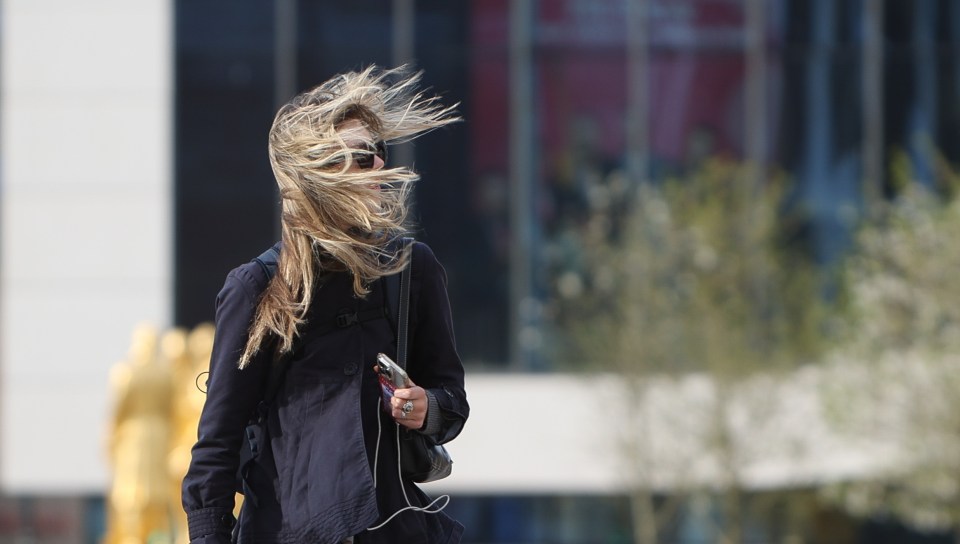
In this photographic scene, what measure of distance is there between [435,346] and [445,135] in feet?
55.1

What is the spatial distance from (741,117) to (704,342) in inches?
135

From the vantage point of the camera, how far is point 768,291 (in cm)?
1972

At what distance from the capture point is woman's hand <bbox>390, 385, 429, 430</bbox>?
121 inches

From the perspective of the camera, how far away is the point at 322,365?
315cm

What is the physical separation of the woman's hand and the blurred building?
55.4 feet

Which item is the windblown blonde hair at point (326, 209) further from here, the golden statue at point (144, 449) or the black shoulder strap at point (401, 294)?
the golden statue at point (144, 449)

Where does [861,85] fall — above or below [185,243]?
above

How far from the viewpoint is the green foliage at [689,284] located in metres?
18.6

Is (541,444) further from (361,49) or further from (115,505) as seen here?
(115,505)

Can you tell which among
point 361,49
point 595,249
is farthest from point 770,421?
point 361,49

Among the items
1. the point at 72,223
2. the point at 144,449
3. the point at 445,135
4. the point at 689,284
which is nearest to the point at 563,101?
the point at 445,135

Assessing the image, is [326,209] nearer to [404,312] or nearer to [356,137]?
[356,137]

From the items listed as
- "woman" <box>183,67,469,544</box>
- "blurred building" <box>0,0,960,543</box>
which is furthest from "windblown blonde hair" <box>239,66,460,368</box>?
"blurred building" <box>0,0,960,543</box>

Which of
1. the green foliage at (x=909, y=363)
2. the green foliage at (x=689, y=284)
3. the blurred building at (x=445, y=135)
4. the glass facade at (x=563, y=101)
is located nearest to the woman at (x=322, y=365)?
the green foliage at (x=909, y=363)
